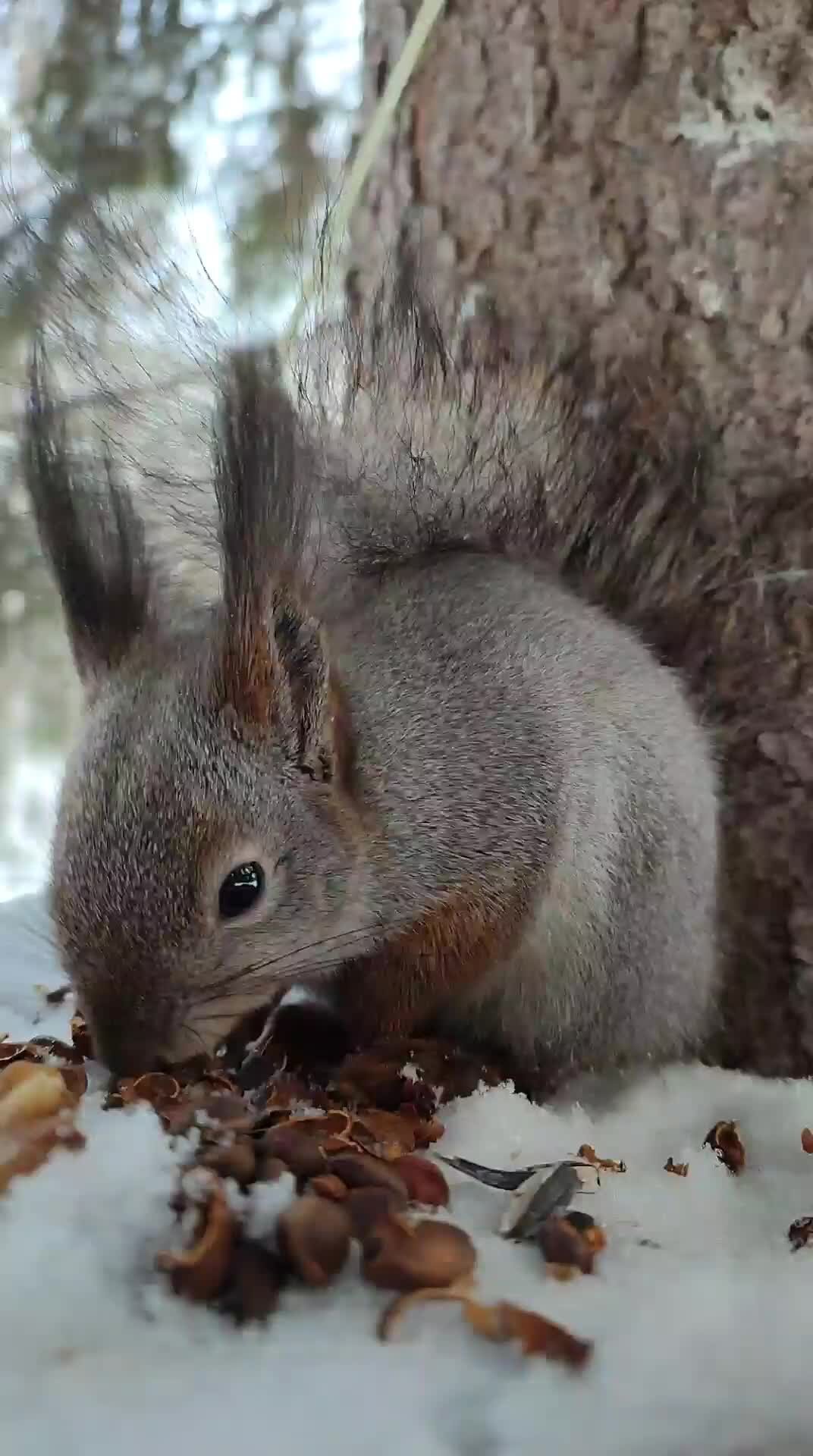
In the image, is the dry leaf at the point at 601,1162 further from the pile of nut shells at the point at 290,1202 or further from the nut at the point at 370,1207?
the nut at the point at 370,1207

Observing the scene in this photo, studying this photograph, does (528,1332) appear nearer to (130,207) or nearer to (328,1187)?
(328,1187)

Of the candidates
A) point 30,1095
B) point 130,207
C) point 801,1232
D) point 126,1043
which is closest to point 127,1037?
point 126,1043

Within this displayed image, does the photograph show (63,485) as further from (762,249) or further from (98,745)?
(762,249)

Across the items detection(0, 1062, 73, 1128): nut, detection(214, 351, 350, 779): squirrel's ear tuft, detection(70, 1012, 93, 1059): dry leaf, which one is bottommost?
detection(70, 1012, 93, 1059): dry leaf

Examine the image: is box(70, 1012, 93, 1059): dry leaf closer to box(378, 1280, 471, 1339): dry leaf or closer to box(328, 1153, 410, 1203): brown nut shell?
box(328, 1153, 410, 1203): brown nut shell

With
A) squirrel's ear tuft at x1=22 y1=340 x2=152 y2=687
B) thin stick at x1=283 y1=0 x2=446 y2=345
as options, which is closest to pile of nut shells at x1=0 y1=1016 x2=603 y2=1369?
squirrel's ear tuft at x1=22 y1=340 x2=152 y2=687

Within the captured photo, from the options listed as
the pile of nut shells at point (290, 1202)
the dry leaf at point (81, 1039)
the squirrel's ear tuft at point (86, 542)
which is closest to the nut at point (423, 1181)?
the pile of nut shells at point (290, 1202)
